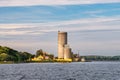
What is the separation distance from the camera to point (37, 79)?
123 metres

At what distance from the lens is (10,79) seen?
398 ft

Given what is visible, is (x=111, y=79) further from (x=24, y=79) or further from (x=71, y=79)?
(x=24, y=79)

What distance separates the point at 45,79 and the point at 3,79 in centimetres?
1113

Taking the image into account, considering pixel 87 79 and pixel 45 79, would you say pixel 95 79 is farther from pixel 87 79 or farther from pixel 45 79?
pixel 45 79

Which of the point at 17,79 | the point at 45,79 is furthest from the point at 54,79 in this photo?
the point at 17,79

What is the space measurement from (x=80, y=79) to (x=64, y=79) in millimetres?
4311

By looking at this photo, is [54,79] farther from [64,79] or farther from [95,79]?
[95,79]

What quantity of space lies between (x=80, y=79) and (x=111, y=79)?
838 centimetres

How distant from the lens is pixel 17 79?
4756 inches

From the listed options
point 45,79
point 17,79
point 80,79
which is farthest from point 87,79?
point 17,79

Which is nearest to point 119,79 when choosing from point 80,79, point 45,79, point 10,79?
point 80,79

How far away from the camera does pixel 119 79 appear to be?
121 metres

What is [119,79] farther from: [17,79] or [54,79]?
[17,79]

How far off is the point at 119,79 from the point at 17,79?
26757 millimetres
